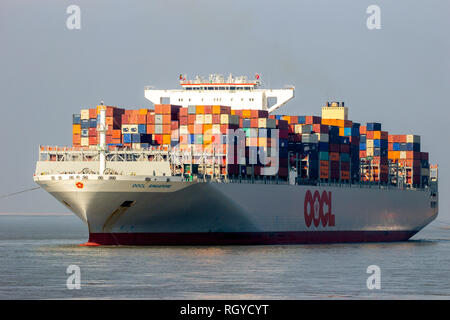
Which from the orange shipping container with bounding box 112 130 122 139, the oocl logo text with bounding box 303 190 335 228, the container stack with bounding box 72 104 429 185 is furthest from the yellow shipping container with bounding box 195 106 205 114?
the oocl logo text with bounding box 303 190 335 228

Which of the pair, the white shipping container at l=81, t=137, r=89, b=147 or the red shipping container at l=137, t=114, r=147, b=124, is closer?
the red shipping container at l=137, t=114, r=147, b=124

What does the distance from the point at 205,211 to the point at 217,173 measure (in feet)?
9.52

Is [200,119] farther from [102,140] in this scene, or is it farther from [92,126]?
[102,140]

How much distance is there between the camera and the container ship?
58375mm

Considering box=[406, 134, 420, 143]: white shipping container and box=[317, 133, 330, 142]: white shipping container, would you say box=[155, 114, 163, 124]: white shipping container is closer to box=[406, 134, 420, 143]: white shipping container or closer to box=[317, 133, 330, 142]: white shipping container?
box=[317, 133, 330, 142]: white shipping container

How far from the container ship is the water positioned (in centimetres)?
180

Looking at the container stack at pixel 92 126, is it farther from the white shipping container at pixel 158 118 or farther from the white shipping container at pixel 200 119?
the white shipping container at pixel 200 119

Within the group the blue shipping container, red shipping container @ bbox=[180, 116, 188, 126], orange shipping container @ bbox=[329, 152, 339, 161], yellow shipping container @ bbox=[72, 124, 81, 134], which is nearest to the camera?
red shipping container @ bbox=[180, 116, 188, 126]

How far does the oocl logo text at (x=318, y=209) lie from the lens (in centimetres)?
6975

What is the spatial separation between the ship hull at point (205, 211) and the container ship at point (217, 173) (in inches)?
2.6

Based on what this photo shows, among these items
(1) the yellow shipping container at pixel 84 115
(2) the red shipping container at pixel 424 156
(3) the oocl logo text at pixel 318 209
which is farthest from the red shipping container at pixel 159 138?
(2) the red shipping container at pixel 424 156

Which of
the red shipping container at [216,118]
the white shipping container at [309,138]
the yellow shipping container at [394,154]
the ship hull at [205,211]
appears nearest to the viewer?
the ship hull at [205,211]

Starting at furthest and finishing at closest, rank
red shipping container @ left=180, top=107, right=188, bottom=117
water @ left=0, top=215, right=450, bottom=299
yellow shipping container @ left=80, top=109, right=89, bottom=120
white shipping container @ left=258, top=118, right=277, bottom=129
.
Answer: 1. yellow shipping container @ left=80, top=109, right=89, bottom=120
2. white shipping container @ left=258, top=118, right=277, bottom=129
3. red shipping container @ left=180, top=107, right=188, bottom=117
4. water @ left=0, top=215, right=450, bottom=299
